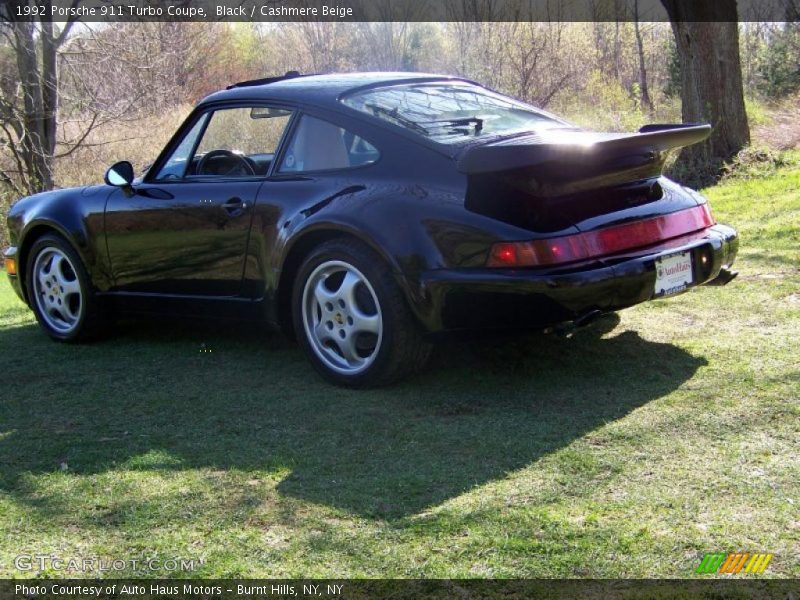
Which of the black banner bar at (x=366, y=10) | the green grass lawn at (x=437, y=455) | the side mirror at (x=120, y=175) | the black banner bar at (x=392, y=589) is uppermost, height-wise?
the black banner bar at (x=366, y=10)

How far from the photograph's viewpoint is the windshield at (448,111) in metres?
4.70

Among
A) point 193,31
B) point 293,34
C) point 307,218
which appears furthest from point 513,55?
point 307,218

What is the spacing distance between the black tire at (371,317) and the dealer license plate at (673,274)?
3.58 ft

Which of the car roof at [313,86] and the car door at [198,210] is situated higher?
the car roof at [313,86]

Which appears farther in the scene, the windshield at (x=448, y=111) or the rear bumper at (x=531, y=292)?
the windshield at (x=448, y=111)

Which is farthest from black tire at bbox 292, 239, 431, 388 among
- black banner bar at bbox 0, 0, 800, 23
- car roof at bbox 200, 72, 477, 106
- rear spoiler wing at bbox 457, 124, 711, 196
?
black banner bar at bbox 0, 0, 800, 23

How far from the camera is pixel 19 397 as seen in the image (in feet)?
16.5

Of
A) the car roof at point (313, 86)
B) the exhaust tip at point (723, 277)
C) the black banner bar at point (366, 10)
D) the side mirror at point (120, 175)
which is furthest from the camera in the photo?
the black banner bar at point (366, 10)

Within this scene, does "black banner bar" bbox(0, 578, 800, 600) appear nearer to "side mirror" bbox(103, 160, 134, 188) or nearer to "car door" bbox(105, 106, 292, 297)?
"car door" bbox(105, 106, 292, 297)

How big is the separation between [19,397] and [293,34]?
30333 mm

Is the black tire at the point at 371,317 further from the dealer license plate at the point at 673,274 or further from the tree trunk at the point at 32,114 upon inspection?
the tree trunk at the point at 32,114

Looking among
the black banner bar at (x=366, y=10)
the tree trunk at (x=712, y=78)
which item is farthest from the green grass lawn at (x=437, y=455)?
the black banner bar at (x=366, y=10)

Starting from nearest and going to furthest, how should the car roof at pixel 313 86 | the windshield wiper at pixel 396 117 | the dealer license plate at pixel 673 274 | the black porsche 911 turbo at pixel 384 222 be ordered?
the black porsche 911 turbo at pixel 384 222 → the dealer license plate at pixel 673 274 → the windshield wiper at pixel 396 117 → the car roof at pixel 313 86

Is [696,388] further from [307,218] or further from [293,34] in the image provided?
[293,34]
